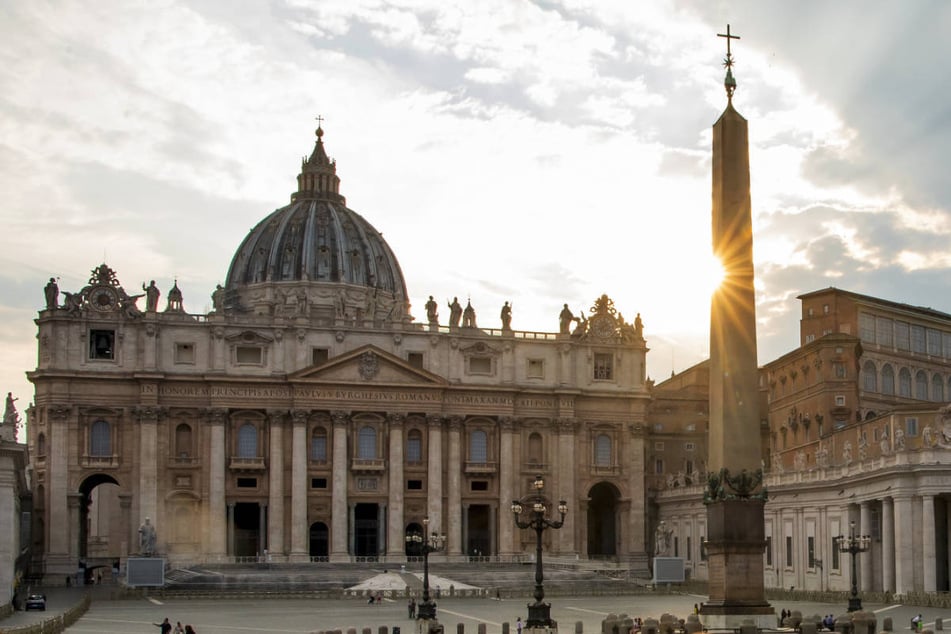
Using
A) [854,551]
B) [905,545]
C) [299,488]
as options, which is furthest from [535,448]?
[854,551]

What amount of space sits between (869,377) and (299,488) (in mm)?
35654

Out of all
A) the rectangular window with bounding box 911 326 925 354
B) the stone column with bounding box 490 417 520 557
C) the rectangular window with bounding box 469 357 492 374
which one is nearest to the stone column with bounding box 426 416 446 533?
the stone column with bounding box 490 417 520 557

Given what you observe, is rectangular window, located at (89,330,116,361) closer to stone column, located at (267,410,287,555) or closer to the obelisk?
stone column, located at (267,410,287,555)

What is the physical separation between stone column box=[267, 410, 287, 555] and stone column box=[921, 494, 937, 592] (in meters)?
43.8

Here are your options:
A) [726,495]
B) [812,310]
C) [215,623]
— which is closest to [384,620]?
[215,623]

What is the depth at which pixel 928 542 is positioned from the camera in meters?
→ 60.9

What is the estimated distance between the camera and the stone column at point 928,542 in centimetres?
6041

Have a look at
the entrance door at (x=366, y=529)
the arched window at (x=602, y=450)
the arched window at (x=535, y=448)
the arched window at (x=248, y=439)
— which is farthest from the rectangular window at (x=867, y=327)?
the arched window at (x=248, y=439)

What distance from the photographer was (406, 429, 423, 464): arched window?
9612 centimetres

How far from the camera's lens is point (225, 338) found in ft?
305

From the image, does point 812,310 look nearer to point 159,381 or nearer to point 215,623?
point 159,381

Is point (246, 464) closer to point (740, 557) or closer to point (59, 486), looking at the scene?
point (59, 486)

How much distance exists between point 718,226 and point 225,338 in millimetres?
66551

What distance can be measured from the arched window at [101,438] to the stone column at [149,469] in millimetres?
2042
